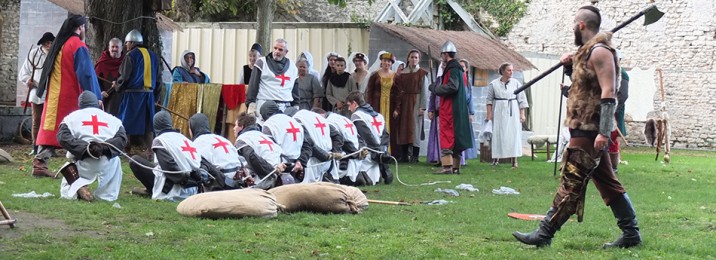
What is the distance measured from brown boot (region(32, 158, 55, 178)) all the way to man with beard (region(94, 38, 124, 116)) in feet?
10.2

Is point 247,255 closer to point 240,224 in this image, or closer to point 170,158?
point 240,224

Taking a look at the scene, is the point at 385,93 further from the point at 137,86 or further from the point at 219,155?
the point at 219,155

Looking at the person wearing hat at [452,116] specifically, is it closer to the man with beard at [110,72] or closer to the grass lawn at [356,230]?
the grass lawn at [356,230]

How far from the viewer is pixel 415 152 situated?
1909cm

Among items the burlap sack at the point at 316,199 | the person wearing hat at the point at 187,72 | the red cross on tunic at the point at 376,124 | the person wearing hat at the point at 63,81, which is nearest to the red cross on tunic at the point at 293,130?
the red cross on tunic at the point at 376,124

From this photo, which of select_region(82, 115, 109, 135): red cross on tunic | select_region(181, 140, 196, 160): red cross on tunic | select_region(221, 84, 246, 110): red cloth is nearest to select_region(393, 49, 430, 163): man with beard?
select_region(221, 84, 246, 110): red cloth

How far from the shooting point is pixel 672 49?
30.7 meters

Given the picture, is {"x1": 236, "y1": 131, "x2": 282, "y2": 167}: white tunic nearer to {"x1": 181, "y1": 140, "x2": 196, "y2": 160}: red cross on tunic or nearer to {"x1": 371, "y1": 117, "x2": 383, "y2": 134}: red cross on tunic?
{"x1": 181, "y1": 140, "x2": 196, "y2": 160}: red cross on tunic

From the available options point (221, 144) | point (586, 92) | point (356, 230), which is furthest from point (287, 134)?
point (586, 92)

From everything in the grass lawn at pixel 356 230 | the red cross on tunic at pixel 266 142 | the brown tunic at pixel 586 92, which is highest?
the brown tunic at pixel 586 92

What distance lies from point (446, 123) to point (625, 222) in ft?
27.9

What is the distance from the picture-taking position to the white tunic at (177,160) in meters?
10.9

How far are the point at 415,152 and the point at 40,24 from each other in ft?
24.7

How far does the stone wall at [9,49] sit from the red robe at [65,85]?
15674mm
